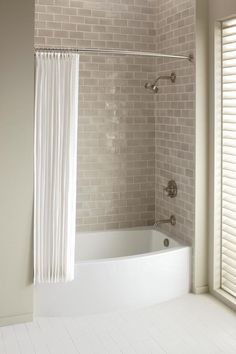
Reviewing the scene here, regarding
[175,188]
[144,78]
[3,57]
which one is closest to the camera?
[3,57]

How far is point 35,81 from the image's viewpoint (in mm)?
3555

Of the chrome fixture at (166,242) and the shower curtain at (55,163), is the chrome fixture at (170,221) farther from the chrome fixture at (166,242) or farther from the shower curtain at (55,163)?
the shower curtain at (55,163)

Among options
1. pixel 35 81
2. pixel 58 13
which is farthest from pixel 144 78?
pixel 35 81

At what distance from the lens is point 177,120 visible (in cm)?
441

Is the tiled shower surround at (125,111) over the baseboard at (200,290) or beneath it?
over

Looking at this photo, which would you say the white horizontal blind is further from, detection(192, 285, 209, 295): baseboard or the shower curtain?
the shower curtain

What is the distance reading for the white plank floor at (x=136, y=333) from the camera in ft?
10.6

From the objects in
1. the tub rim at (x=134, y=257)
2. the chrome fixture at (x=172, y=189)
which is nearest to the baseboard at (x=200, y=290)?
the tub rim at (x=134, y=257)

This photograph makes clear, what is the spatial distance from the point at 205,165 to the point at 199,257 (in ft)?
2.50

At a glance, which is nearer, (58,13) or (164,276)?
(164,276)

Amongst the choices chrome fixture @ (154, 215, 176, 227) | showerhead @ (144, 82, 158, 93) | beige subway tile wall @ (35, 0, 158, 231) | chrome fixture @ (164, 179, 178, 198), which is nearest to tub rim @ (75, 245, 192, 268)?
chrome fixture @ (154, 215, 176, 227)

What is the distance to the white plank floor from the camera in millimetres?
3232

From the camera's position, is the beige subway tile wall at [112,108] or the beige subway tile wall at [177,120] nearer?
the beige subway tile wall at [177,120]

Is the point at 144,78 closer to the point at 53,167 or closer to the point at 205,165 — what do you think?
the point at 205,165
